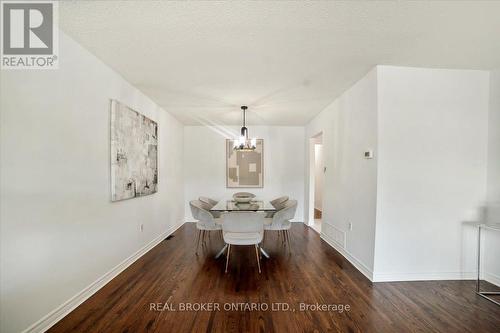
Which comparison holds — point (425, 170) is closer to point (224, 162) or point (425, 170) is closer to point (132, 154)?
point (132, 154)

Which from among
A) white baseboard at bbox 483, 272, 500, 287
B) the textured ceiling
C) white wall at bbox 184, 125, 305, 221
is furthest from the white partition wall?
white wall at bbox 184, 125, 305, 221

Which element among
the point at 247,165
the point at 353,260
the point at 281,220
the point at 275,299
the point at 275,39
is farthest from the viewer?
the point at 247,165

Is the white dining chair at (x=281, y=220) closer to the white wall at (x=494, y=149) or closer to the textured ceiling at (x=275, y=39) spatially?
the textured ceiling at (x=275, y=39)

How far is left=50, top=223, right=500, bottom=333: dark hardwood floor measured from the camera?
5.69 feet

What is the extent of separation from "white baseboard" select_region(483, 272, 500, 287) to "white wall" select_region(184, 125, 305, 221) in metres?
3.30

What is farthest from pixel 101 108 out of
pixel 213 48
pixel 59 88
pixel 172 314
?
pixel 172 314

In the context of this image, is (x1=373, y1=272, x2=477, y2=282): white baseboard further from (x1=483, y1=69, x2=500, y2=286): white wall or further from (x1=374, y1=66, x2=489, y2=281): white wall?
(x1=483, y1=69, x2=500, y2=286): white wall

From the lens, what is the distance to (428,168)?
244 centimetres

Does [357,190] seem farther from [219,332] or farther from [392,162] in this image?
[219,332]

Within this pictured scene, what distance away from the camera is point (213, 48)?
2.04 m

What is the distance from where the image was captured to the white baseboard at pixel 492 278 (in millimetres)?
2373

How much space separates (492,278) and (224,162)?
491cm

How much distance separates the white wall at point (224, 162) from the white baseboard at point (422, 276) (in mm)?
2995

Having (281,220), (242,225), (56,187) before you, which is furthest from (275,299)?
(56,187)
